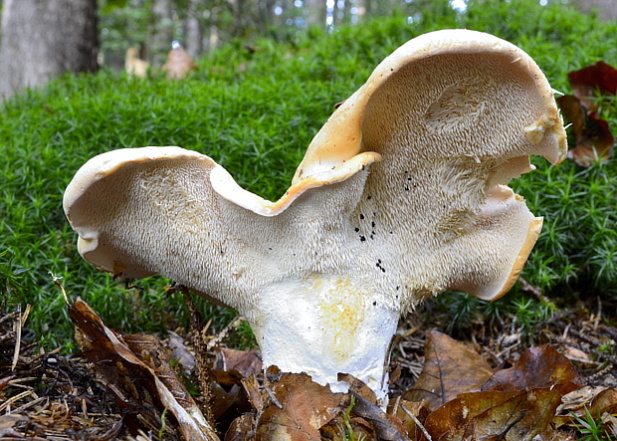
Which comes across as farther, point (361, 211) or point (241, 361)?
point (241, 361)

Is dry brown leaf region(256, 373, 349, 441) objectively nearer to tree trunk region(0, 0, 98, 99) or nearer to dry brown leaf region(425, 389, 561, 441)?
dry brown leaf region(425, 389, 561, 441)

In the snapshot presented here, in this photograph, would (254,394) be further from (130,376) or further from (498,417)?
(498,417)

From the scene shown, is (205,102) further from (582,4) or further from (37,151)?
(582,4)

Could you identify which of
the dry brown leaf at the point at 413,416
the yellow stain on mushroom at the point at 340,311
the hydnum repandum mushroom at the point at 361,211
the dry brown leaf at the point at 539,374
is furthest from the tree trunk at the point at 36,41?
the dry brown leaf at the point at 539,374

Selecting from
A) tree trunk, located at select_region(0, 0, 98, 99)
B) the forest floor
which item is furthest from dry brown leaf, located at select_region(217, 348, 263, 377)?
tree trunk, located at select_region(0, 0, 98, 99)

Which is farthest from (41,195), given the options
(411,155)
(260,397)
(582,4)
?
(582,4)

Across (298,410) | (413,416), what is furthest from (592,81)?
(298,410)
